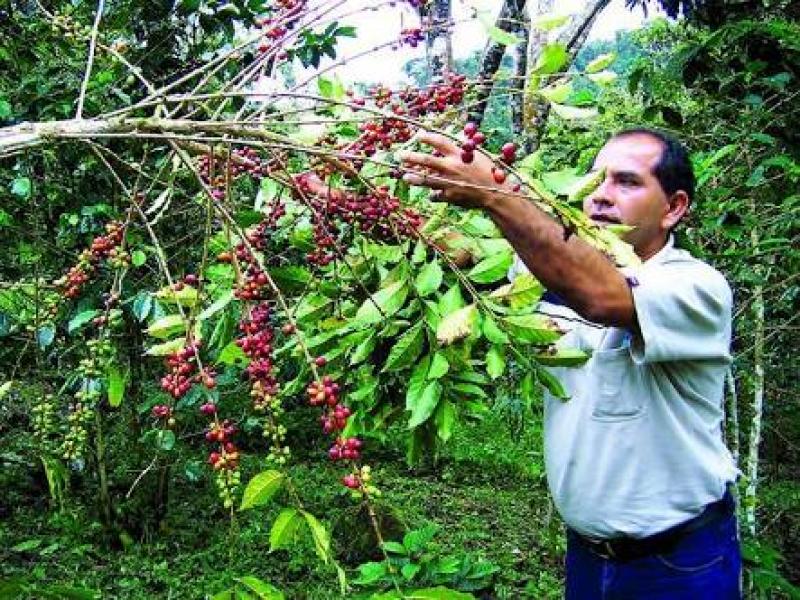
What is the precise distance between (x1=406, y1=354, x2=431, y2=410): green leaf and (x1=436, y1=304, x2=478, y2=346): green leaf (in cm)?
17

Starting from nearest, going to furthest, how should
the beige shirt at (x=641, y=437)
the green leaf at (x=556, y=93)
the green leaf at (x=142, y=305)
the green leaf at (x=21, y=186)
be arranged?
the green leaf at (x=556, y=93)
the beige shirt at (x=641, y=437)
the green leaf at (x=142, y=305)
the green leaf at (x=21, y=186)

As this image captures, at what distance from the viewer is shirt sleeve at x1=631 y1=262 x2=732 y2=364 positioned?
1.50 metres

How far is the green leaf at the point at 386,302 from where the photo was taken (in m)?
1.32

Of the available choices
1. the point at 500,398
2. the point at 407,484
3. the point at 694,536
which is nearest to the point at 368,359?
the point at 694,536

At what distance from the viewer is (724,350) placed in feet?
5.54

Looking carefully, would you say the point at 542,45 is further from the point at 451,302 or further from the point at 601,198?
A: the point at 451,302

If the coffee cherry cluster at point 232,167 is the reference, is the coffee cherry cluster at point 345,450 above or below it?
below

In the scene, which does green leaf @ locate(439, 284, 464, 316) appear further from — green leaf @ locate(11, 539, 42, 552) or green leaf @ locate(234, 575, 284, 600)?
green leaf @ locate(11, 539, 42, 552)

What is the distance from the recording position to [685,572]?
1.79m

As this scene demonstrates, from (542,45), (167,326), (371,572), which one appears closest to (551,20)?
(167,326)

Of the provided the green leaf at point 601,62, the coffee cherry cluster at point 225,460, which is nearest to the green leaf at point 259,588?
the coffee cherry cluster at point 225,460

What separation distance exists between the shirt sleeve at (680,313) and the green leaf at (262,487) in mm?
733

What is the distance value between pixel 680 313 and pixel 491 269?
412mm

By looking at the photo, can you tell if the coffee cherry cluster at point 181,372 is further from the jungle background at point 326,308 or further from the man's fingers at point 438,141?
the man's fingers at point 438,141
